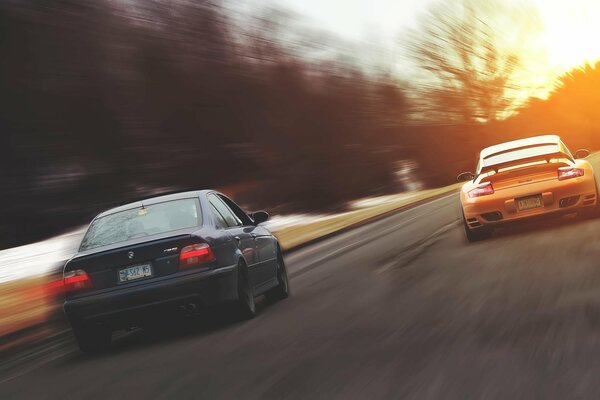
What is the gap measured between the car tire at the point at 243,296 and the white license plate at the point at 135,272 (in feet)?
3.34

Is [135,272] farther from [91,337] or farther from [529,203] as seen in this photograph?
[529,203]

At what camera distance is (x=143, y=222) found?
339 inches

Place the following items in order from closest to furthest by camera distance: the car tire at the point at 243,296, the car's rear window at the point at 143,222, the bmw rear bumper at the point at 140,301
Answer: the bmw rear bumper at the point at 140,301 → the car's rear window at the point at 143,222 → the car tire at the point at 243,296

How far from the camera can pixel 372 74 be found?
55.0 metres

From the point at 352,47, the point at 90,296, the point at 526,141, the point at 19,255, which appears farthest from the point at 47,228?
the point at 352,47

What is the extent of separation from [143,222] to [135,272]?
0.83 metres

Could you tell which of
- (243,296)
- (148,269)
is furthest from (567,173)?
(148,269)

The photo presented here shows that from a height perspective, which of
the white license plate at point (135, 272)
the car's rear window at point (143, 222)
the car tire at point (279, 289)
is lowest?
the car tire at point (279, 289)

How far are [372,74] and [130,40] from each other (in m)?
29.7

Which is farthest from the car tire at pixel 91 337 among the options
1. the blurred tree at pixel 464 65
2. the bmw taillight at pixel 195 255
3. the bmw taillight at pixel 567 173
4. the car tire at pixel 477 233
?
the blurred tree at pixel 464 65

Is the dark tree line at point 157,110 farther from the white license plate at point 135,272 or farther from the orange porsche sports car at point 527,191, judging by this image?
the white license plate at point 135,272

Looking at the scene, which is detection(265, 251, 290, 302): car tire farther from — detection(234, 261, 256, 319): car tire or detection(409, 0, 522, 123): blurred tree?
detection(409, 0, 522, 123): blurred tree

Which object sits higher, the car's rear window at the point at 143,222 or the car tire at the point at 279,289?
the car's rear window at the point at 143,222

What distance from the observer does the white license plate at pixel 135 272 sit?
7902 mm
